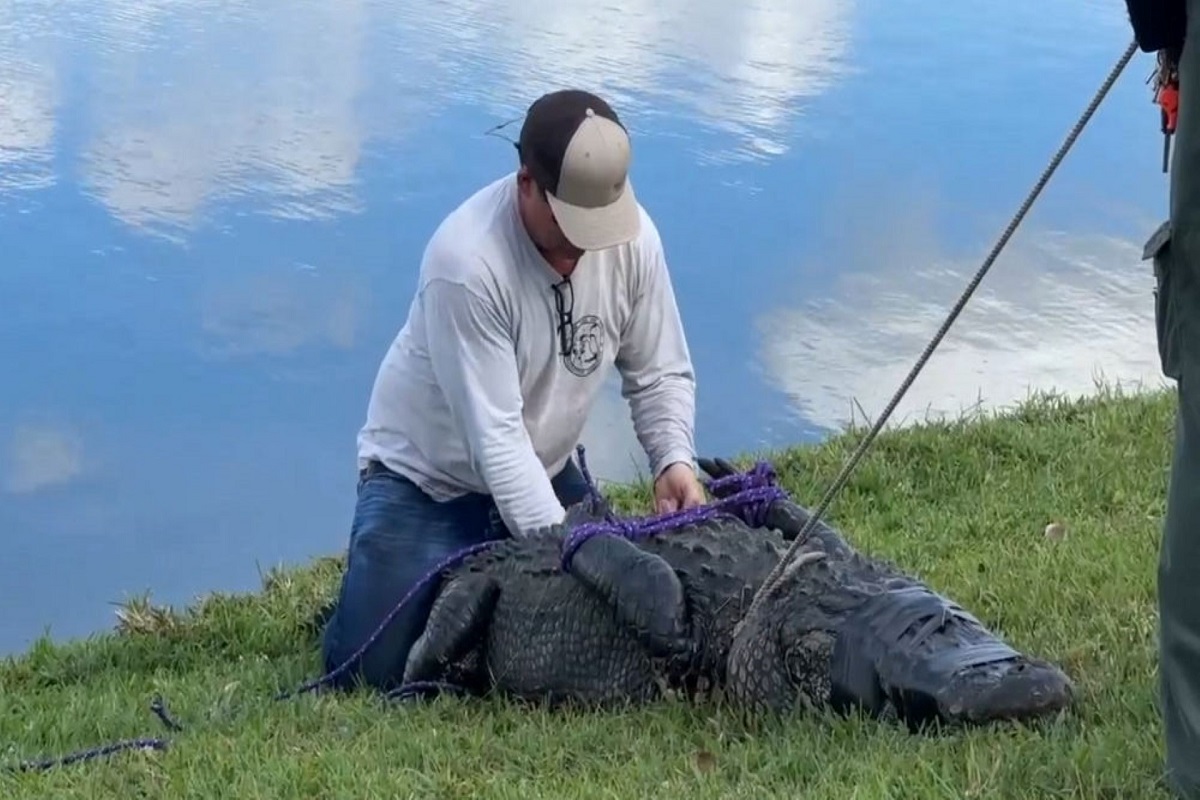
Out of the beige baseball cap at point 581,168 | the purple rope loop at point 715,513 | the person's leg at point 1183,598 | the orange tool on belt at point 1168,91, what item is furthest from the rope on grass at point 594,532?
the orange tool on belt at point 1168,91

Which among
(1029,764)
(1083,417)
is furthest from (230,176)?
(1029,764)

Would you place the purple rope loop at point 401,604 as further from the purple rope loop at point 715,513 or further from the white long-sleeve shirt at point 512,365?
the purple rope loop at point 715,513

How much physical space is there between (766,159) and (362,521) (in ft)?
18.1

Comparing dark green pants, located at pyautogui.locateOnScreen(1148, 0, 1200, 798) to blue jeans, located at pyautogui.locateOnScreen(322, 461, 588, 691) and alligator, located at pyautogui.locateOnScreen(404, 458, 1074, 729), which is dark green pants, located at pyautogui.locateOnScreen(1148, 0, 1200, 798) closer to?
alligator, located at pyautogui.locateOnScreen(404, 458, 1074, 729)

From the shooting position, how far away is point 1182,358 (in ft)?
7.80

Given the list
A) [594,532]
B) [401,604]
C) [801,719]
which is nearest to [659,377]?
[594,532]

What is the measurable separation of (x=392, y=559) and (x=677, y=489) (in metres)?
0.69

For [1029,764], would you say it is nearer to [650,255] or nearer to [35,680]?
[650,255]

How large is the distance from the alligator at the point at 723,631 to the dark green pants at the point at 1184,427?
0.59 metres

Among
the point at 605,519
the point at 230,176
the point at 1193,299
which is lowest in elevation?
the point at 230,176

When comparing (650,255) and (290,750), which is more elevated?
(650,255)

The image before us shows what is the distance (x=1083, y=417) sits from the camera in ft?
18.7

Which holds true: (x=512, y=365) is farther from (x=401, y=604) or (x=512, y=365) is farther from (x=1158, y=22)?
(x=1158, y=22)

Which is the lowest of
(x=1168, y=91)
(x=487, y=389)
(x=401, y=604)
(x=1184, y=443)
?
(x=401, y=604)
